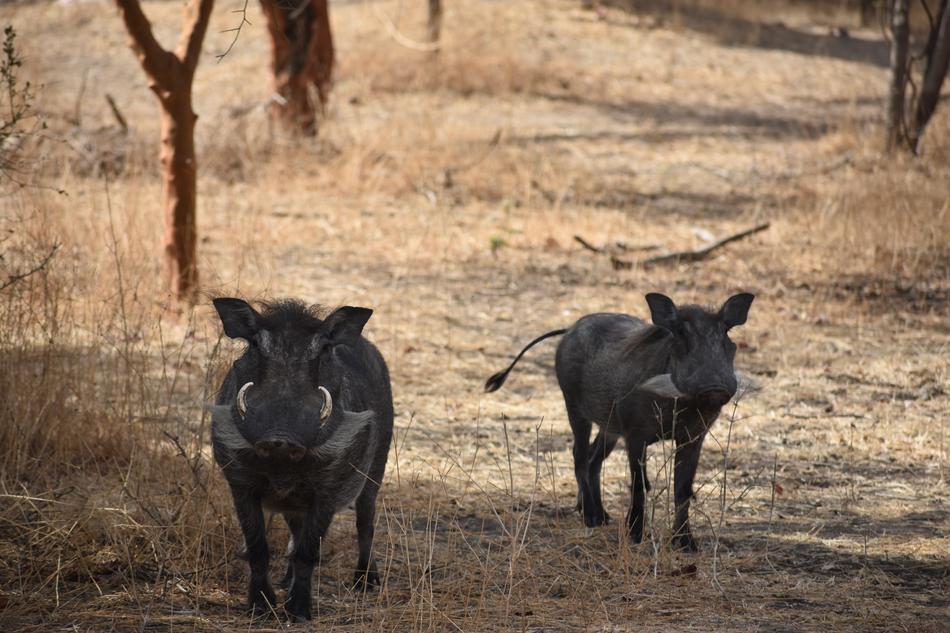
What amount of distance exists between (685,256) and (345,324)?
5.78 meters

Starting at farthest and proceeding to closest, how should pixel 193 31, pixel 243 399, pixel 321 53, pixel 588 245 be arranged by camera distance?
pixel 321 53 → pixel 588 245 → pixel 193 31 → pixel 243 399

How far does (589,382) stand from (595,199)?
20.7 feet

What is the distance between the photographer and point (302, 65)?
13281mm

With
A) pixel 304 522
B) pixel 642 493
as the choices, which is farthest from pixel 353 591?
pixel 642 493

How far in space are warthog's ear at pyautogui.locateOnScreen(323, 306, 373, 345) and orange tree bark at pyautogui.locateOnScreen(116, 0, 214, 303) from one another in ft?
10.5

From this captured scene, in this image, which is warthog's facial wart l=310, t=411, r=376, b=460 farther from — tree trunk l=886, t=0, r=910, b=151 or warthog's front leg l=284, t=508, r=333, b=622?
tree trunk l=886, t=0, r=910, b=151

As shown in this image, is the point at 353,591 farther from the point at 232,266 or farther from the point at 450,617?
the point at 232,266

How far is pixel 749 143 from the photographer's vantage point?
1415cm

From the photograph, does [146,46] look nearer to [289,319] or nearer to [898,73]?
[289,319]

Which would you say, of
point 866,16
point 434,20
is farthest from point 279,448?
point 866,16

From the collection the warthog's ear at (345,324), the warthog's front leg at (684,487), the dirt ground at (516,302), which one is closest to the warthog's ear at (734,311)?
the warthog's front leg at (684,487)

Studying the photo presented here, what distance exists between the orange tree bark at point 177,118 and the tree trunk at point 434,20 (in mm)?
10649

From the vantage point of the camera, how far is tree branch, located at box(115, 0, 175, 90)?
6703 millimetres

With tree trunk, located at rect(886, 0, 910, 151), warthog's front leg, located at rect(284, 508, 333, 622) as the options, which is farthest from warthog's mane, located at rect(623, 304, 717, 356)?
tree trunk, located at rect(886, 0, 910, 151)
